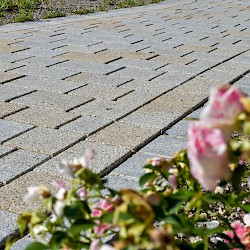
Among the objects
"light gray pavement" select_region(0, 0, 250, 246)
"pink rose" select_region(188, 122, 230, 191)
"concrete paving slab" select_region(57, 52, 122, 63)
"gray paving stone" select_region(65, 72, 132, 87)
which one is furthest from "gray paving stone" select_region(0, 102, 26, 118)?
"pink rose" select_region(188, 122, 230, 191)

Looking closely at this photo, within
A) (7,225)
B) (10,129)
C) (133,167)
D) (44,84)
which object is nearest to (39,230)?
(7,225)

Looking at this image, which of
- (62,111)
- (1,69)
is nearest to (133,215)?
(62,111)

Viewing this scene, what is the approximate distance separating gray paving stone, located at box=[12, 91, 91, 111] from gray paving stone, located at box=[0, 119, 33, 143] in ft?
1.25

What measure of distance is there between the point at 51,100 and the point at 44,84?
0.43 m

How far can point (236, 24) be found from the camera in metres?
7.20

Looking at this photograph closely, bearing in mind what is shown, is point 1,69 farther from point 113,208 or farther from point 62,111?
point 113,208

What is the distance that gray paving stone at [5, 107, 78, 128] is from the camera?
3248 millimetres

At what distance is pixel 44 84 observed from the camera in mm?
4109

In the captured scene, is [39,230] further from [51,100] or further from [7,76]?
[7,76]

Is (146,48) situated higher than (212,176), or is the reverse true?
(212,176)

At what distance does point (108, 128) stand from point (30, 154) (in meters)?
0.54

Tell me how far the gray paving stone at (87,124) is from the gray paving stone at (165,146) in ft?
1.12

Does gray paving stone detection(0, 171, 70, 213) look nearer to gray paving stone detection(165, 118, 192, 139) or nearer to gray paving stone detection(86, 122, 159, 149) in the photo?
gray paving stone detection(86, 122, 159, 149)

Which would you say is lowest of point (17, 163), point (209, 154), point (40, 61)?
point (40, 61)
